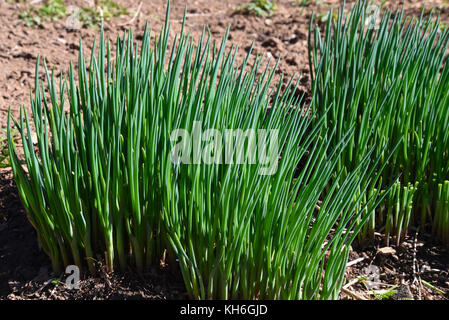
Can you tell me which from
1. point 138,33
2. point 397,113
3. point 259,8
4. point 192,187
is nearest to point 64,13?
point 138,33

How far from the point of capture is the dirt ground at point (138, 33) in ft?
6.33

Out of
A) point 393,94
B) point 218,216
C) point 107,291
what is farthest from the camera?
point 393,94

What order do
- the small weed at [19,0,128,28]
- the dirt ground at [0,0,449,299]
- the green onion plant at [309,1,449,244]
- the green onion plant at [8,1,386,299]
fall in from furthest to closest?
1. the small weed at [19,0,128,28]
2. the green onion plant at [309,1,449,244]
3. the dirt ground at [0,0,449,299]
4. the green onion plant at [8,1,386,299]

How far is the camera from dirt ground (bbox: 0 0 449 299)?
1.93m

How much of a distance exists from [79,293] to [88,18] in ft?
7.54

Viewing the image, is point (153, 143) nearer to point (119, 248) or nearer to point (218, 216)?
point (218, 216)

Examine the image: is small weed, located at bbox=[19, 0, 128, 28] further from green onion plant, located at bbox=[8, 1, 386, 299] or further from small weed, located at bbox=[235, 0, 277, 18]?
green onion plant, located at bbox=[8, 1, 386, 299]

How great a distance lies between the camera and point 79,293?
6.22ft

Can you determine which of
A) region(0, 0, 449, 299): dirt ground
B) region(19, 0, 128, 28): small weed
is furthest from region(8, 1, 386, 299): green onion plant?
region(19, 0, 128, 28): small weed

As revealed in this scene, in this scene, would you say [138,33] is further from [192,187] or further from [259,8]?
[192,187]

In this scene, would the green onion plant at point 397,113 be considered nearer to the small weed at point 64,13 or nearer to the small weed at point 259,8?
the small weed at point 259,8

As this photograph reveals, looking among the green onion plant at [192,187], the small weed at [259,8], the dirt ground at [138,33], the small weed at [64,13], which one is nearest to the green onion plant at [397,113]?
the dirt ground at [138,33]
